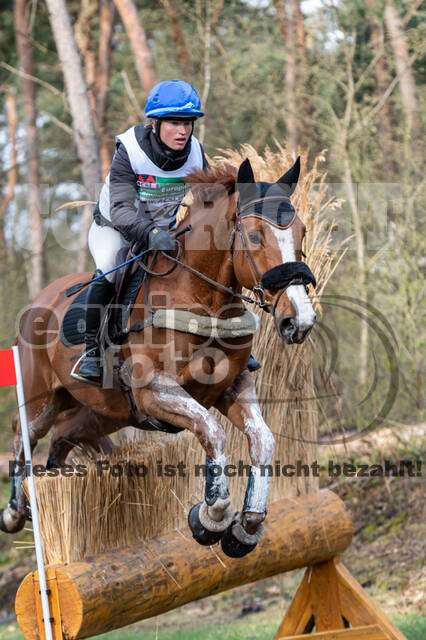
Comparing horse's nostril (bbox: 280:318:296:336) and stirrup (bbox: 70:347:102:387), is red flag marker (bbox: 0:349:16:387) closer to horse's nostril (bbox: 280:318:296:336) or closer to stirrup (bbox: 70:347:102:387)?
stirrup (bbox: 70:347:102:387)

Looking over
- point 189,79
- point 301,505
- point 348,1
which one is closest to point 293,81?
point 189,79

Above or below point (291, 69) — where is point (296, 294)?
below

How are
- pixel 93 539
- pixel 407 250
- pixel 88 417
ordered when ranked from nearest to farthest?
pixel 93 539 → pixel 88 417 → pixel 407 250

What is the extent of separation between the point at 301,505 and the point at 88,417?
1.51m

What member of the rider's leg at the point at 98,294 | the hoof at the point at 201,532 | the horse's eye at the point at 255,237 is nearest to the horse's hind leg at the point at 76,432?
the rider's leg at the point at 98,294

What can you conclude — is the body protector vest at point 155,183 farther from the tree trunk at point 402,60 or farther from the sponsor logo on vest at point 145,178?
the tree trunk at point 402,60

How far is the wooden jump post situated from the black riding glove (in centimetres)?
150

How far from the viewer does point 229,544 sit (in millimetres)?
3355

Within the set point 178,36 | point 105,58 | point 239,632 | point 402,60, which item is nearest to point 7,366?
point 239,632

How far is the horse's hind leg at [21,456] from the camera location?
4.54 meters

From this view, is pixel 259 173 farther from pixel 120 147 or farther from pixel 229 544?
pixel 229 544

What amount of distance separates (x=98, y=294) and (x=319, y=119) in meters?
8.54

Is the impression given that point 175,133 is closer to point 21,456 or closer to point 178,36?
point 21,456

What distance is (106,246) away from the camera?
13.1ft
